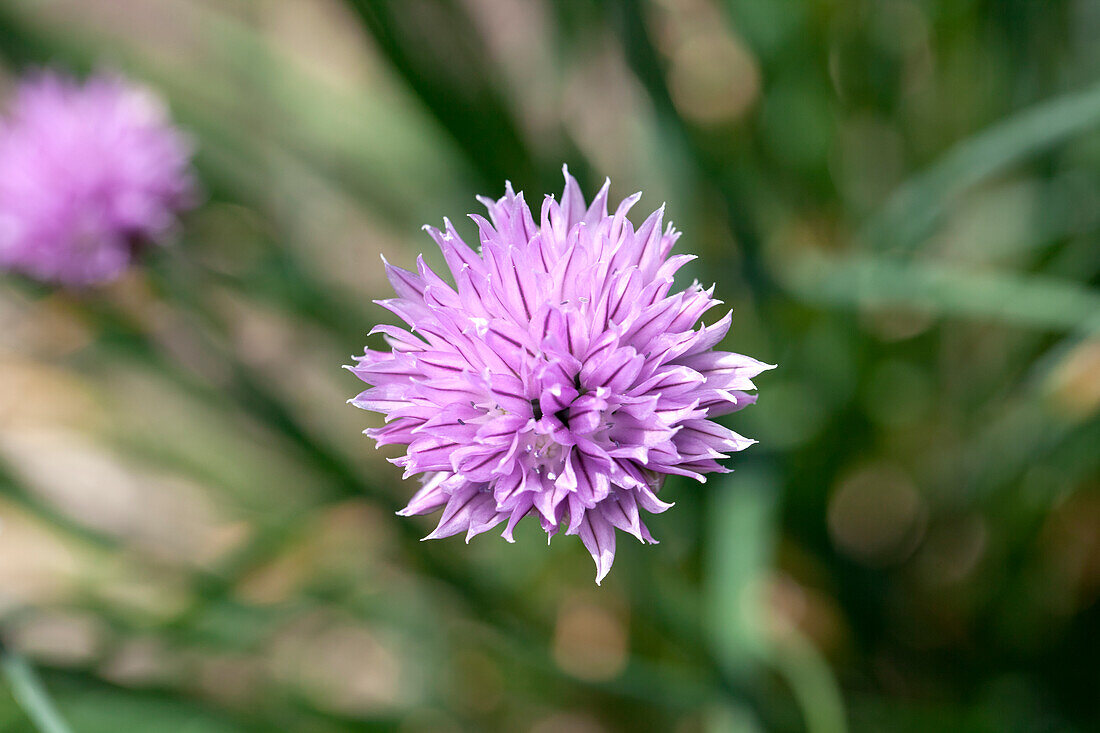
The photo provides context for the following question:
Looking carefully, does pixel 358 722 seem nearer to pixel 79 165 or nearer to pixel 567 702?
pixel 567 702

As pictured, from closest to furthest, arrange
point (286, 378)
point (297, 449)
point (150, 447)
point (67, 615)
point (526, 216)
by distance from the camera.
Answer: point (526, 216) → point (67, 615) → point (297, 449) → point (150, 447) → point (286, 378)

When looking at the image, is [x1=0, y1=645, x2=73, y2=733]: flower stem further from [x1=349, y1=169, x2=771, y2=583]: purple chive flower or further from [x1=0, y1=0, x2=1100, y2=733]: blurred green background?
[x1=349, y1=169, x2=771, y2=583]: purple chive flower

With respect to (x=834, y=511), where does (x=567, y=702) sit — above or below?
below

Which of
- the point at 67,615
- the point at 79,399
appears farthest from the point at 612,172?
the point at 79,399

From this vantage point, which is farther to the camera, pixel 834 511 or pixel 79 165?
pixel 834 511

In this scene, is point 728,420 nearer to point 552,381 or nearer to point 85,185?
point 552,381

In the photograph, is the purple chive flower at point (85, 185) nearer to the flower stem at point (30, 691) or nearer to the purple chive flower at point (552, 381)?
the flower stem at point (30, 691)

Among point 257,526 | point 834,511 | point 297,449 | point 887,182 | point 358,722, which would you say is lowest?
point 358,722

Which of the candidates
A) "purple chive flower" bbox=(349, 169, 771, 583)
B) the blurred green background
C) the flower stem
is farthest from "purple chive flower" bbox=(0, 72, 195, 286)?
"purple chive flower" bbox=(349, 169, 771, 583)
